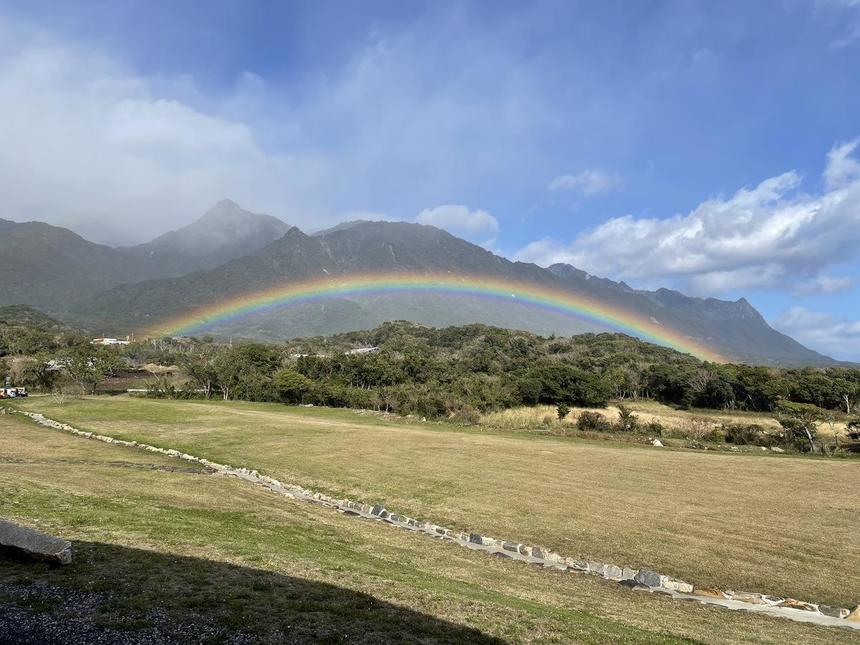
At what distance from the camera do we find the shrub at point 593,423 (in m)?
51.2

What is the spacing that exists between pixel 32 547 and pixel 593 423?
5050 cm

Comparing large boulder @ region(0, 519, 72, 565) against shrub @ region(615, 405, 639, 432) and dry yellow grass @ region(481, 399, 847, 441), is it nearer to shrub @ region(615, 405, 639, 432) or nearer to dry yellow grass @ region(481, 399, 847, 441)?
dry yellow grass @ region(481, 399, 847, 441)

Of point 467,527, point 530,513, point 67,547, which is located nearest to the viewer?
point 67,547

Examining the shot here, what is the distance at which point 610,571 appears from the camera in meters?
12.9

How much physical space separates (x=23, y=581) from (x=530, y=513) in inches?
572

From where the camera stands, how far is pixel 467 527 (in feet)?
53.8

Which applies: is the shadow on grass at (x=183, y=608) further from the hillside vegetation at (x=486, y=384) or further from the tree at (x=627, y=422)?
the tree at (x=627, y=422)

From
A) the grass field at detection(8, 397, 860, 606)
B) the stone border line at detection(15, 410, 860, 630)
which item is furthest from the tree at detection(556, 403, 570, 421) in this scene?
the stone border line at detection(15, 410, 860, 630)

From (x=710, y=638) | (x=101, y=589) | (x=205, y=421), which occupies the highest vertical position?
(x=101, y=589)

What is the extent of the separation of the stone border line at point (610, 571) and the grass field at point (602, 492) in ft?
2.02

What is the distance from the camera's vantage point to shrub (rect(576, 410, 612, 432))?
51.2m

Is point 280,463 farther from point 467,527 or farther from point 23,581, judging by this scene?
point 23,581

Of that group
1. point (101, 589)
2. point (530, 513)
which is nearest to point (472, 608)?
point (101, 589)

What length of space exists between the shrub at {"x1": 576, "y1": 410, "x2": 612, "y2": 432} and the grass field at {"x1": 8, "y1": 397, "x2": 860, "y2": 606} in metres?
14.9
